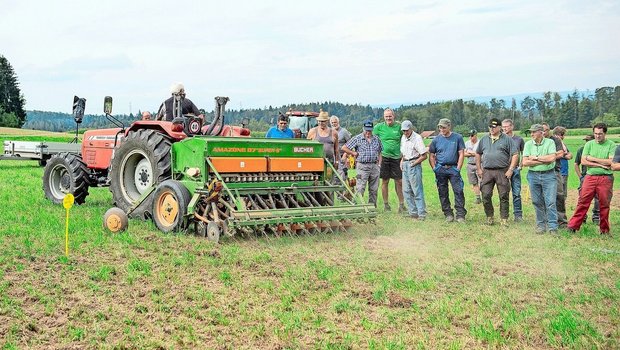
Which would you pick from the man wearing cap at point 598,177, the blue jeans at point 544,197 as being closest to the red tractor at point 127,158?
the blue jeans at point 544,197

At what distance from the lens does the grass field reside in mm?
4477

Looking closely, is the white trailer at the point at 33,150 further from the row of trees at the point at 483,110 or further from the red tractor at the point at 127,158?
the row of trees at the point at 483,110

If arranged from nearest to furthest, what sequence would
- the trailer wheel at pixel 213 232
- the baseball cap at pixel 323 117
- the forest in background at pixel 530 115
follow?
the trailer wheel at pixel 213 232 → the baseball cap at pixel 323 117 → the forest in background at pixel 530 115

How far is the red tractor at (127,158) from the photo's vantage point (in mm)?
9062

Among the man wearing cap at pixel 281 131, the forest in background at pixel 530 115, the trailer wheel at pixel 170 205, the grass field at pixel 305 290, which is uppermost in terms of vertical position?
the forest in background at pixel 530 115

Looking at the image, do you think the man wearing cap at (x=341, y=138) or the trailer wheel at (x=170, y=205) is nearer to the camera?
the trailer wheel at (x=170, y=205)

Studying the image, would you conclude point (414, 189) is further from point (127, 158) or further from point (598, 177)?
point (127, 158)

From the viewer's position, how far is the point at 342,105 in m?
118

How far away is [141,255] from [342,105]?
112 meters

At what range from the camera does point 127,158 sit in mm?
9656

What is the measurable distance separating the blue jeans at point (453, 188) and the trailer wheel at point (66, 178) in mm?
6144

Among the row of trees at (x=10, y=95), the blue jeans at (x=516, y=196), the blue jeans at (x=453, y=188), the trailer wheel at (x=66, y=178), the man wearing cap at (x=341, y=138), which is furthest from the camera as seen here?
the row of trees at (x=10, y=95)

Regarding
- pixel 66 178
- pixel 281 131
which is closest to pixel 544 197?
pixel 281 131

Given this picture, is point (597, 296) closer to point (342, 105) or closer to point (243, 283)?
point (243, 283)
